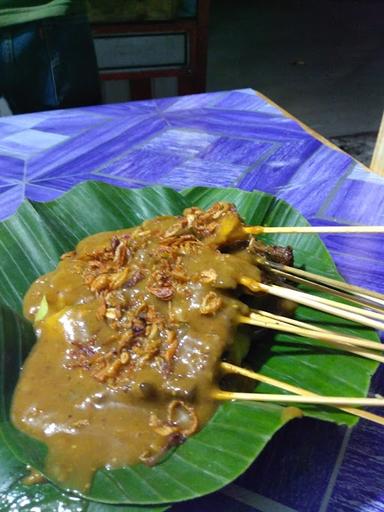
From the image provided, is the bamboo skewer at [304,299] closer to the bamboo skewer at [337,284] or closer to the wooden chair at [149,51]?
the bamboo skewer at [337,284]

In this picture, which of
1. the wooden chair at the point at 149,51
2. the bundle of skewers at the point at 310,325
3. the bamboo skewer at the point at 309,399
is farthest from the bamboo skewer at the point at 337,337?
the wooden chair at the point at 149,51

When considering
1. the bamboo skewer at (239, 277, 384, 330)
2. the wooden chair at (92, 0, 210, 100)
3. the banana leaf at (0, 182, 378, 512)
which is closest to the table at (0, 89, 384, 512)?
the banana leaf at (0, 182, 378, 512)

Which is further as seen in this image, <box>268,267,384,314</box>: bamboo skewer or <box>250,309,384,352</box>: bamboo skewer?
<box>268,267,384,314</box>: bamboo skewer

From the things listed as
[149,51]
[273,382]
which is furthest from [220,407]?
[149,51]

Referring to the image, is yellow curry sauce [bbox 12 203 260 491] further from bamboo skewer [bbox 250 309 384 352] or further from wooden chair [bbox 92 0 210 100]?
wooden chair [bbox 92 0 210 100]

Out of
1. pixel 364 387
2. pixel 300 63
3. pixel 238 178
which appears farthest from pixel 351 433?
pixel 300 63

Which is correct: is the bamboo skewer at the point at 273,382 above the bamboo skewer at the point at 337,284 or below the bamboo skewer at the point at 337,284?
below

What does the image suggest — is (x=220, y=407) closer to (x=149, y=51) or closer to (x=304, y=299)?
(x=304, y=299)
